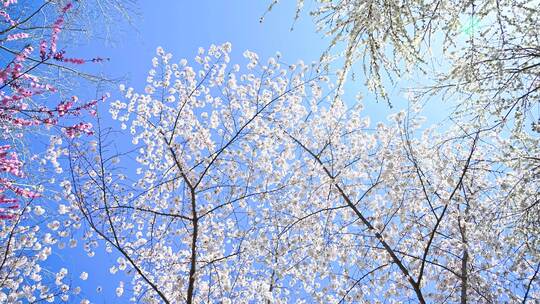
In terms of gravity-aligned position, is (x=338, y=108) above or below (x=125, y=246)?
above

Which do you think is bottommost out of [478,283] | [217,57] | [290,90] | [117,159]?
[478,283]

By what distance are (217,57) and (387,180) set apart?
4.01m

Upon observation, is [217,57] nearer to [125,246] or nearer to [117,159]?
[117,159]

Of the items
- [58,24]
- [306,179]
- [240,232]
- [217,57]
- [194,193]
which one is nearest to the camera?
[58,24]

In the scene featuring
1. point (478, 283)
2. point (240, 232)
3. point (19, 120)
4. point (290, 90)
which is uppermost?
point (290, 90)

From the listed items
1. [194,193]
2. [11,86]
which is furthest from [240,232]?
[11,86]

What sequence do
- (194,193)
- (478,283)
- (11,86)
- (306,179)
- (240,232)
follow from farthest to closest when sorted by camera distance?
(306,179) < (240,232) < (194,193) < (478,283) < (11,86)

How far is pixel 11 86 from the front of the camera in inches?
154

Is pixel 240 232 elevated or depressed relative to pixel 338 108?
depressed

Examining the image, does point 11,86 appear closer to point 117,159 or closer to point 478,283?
point 117,159

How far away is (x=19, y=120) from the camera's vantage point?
13.2 feet

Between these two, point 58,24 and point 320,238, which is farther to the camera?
point 320,238

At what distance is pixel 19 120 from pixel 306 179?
4622 mm

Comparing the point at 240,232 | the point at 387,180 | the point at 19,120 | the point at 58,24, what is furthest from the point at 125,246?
the point at 387,180
